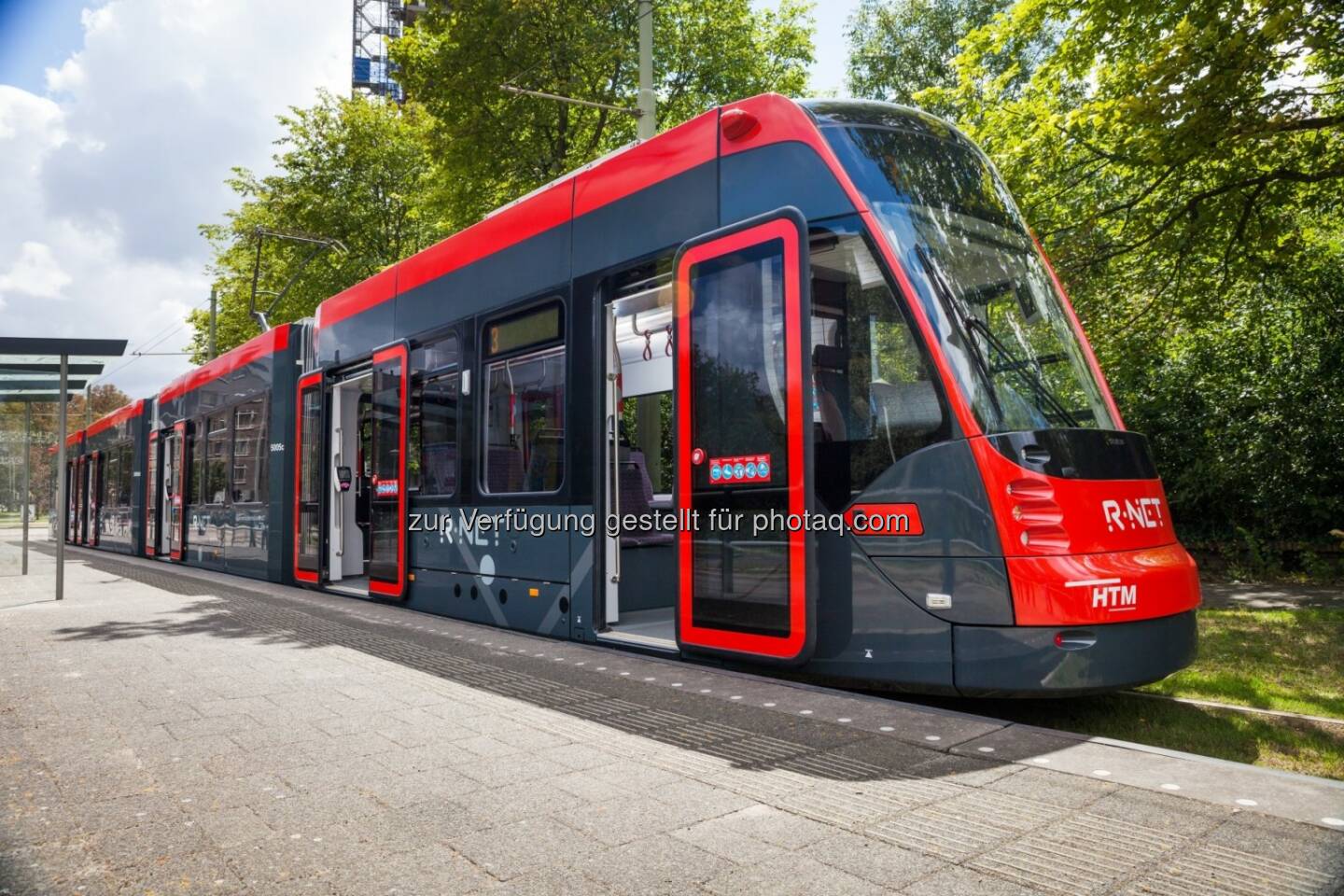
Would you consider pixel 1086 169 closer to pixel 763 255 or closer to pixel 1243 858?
pixel 763 255

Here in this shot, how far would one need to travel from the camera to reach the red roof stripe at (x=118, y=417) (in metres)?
20.5

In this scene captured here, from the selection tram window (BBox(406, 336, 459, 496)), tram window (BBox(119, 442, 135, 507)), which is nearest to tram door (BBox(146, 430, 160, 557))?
tram window (BBox(119, 442, 135, 507))

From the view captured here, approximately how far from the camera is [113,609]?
9.29 metres

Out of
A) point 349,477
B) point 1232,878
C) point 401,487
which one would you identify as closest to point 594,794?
point 1232,878

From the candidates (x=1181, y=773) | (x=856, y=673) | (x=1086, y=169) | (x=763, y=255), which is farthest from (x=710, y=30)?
(x=1181, y=773)

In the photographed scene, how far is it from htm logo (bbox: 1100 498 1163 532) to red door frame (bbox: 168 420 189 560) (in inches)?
625

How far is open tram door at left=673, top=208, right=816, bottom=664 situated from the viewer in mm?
5227

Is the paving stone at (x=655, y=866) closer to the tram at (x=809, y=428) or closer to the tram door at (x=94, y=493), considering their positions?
the tram at (x=809, y=428)

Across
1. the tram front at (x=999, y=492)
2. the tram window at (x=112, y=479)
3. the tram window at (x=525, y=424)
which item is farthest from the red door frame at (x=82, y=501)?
the tram front at (x=999, y=492)

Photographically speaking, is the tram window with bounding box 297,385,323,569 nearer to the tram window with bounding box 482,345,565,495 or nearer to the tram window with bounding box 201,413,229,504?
the tram window with bounding box 201,413,229,504

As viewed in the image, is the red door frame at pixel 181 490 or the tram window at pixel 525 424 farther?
the red door frame at pixel 181 490

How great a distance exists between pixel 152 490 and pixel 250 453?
7773 mm

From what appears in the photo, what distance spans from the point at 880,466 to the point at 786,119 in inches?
80.7

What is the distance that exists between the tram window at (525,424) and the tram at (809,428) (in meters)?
0.03
